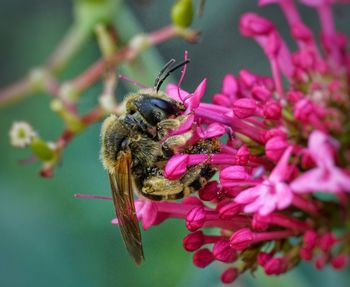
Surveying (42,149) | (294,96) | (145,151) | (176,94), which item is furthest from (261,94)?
(42,149)

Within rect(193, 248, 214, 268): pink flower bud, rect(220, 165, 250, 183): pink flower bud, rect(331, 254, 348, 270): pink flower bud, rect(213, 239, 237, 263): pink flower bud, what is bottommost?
rect(331, 254, 348, 270): pink flower bud

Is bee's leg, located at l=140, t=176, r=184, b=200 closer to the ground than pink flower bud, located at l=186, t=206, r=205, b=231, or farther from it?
farther from it

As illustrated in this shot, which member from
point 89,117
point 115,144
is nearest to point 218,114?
point 115,144

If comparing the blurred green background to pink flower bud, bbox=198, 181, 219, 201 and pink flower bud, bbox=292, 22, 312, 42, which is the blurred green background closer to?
pink flower bud, bbox=292, 22, 312, 42

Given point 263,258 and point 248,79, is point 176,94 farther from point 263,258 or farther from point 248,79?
point 263,258

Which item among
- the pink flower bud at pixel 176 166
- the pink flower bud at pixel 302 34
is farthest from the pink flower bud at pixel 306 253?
the pink flower bud at pixel 302 34

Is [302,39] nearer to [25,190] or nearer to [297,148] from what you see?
[297,148]

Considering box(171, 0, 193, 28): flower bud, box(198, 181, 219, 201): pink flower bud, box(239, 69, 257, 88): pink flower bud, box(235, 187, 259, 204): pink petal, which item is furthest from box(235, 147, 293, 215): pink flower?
box(171, 0, 193, 28): flower bud
